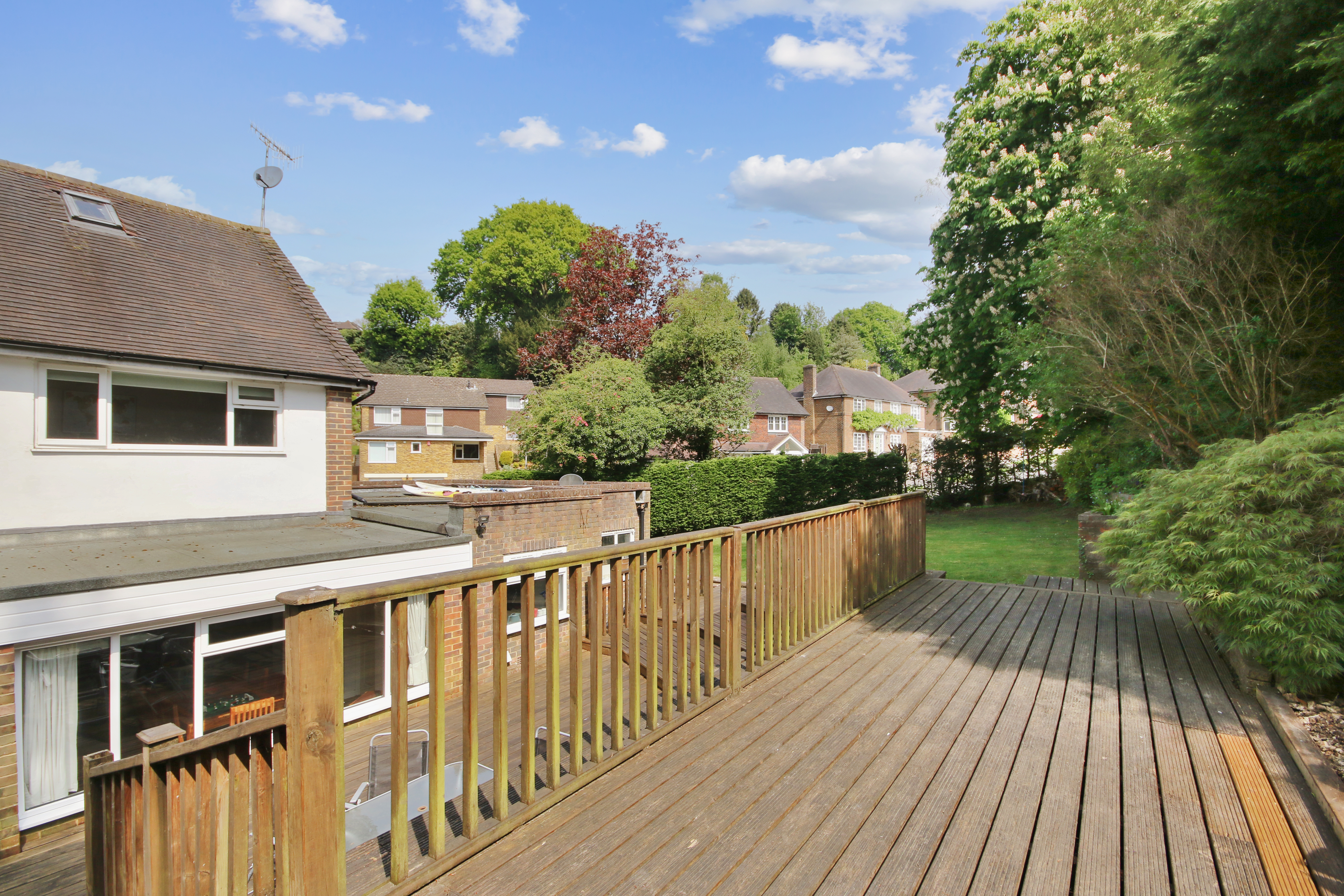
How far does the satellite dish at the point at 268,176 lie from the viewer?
13.2 m

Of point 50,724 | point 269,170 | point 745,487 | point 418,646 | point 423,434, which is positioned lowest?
point 418,646

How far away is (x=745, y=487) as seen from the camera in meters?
17.5

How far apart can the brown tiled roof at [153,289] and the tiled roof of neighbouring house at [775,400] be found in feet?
92.8

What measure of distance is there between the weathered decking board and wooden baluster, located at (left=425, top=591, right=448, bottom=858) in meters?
0.17

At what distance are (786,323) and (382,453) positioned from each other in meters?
48.2

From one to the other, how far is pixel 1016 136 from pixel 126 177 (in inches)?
819

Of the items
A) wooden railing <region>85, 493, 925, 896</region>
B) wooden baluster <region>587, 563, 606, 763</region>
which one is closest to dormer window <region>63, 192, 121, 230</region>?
wooden railing <region>85, 493, 925, 896</region>

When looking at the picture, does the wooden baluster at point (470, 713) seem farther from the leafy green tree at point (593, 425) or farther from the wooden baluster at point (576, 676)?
the leafy green tree at point (593, 425)

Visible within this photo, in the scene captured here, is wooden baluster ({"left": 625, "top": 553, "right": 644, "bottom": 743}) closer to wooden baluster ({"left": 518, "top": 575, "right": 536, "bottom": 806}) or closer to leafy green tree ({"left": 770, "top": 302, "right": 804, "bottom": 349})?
wooden baluster ({"left": 518, "top": 575, "right": 536, "bottom": 806})

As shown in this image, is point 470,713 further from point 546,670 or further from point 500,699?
point 546,670

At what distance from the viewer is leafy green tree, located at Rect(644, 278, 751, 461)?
63.6 feet

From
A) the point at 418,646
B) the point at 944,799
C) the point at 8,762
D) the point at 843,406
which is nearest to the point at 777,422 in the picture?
the point at 843,406

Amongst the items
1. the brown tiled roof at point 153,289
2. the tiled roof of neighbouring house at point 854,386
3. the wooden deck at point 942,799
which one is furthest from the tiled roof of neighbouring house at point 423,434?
the wooden deck at point 942,799

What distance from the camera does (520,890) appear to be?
6.46ft
